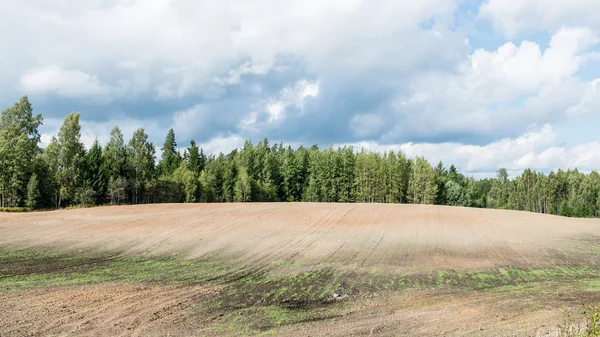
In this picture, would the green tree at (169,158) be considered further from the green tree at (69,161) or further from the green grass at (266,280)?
the green grass at (266,280)

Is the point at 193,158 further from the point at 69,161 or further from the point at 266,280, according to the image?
the point at 266,280

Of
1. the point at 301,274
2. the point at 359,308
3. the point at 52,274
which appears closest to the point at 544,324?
the point at 359,308

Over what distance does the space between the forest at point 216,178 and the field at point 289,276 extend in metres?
24.4

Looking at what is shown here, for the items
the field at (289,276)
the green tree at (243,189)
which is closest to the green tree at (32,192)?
the field at (289,276)

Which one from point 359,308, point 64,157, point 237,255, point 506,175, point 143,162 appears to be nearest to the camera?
point 359,308

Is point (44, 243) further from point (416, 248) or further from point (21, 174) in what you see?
point (21, 174)

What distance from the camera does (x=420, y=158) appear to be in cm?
9925

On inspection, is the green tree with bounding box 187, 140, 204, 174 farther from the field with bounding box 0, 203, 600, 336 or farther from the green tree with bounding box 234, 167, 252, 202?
the field with bounding box 0, 203, 600, 336

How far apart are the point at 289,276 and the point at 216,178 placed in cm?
7586

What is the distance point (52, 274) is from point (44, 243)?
1177cm

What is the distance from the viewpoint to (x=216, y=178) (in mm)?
94250

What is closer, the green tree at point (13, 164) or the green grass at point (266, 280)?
the green grass at point (266, 280)

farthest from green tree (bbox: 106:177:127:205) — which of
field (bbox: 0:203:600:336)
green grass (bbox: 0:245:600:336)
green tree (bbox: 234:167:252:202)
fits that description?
green grass (bbox: 0:245:600:336)

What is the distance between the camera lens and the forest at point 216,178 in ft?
210
